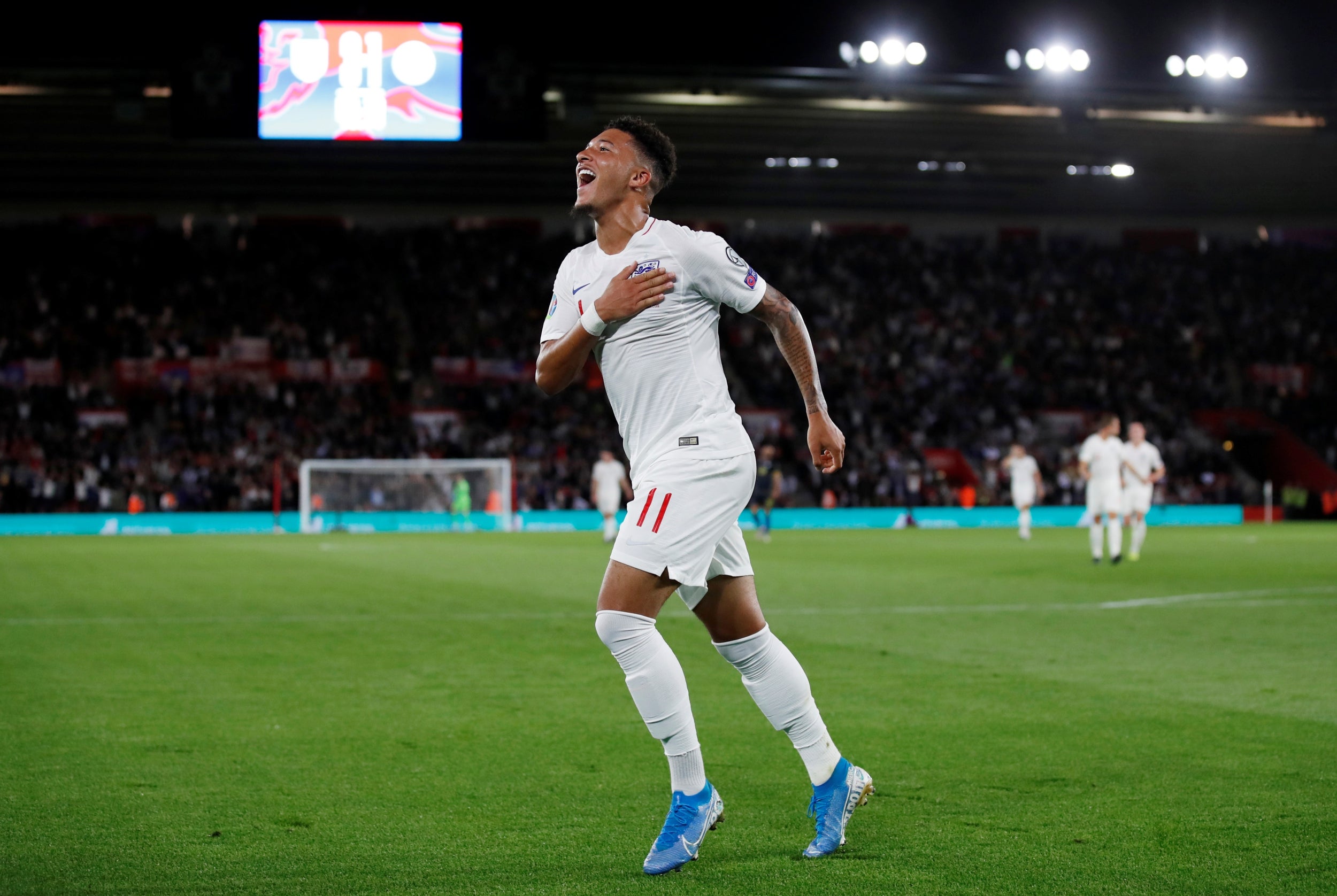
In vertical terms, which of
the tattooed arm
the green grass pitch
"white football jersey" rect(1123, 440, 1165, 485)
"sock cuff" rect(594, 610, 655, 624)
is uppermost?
the tattooed arm

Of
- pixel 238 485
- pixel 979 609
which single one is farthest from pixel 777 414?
pixel 979 609

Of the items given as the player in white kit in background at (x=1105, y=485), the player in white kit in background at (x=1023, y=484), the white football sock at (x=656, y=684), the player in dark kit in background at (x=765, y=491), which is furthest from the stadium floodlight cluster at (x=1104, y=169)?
the white football sock at (x=656, y=684)

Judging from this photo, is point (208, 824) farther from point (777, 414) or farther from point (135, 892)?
point (777, 414)

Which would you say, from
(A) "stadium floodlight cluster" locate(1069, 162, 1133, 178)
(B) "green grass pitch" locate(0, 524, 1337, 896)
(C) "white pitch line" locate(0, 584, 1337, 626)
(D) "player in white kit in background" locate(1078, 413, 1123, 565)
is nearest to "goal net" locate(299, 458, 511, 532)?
(D) "player in white kit in background" locate(1078, 413, 1123, 565)

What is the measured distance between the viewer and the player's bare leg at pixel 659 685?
13.9ft

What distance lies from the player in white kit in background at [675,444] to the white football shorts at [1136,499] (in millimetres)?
17449

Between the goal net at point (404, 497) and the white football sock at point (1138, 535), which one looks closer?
the white football sock at point (1138, 535)

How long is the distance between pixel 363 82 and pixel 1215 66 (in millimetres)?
16033

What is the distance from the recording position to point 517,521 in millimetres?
34719

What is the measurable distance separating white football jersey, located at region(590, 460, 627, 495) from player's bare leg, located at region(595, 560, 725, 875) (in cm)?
2334

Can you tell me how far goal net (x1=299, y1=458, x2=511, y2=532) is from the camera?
109 feet

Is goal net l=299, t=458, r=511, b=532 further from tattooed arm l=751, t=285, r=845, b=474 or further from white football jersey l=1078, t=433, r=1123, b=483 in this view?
tattooed arm l=751, t=285, r=845, b=474

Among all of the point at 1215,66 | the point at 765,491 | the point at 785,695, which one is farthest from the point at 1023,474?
the point at 785,695

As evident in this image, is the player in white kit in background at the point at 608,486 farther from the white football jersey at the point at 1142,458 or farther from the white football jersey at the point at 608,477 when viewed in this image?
the white football jersey at the point at 1142,458
